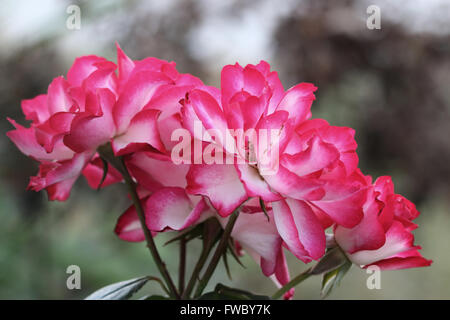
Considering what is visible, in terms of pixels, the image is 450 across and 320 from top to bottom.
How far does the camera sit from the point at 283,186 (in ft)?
0.67

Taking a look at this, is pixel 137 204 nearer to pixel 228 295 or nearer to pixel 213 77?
pixel 228 295

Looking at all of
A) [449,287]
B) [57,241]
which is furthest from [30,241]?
[449,287]

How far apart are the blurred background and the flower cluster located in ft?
2.78

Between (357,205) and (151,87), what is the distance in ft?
0.38

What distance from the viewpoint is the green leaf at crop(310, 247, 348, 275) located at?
0.25m

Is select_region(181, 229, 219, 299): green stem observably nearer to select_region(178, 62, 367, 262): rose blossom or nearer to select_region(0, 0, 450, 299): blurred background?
select_region(178, 62, 367, 262): rose blossom

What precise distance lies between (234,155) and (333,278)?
105 millimetres

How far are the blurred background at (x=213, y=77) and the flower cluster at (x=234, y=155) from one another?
85cm

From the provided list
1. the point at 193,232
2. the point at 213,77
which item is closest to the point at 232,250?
the point at 193,232

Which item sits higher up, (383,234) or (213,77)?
(213,77)

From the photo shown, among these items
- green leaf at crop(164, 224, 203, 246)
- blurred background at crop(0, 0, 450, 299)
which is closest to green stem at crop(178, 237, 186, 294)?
green leaf at crop(164, 224, 203, 246)

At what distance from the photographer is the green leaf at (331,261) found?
0.81ft

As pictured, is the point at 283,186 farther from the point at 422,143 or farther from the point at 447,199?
the point at 447,199

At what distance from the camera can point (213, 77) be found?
1.53 meters
